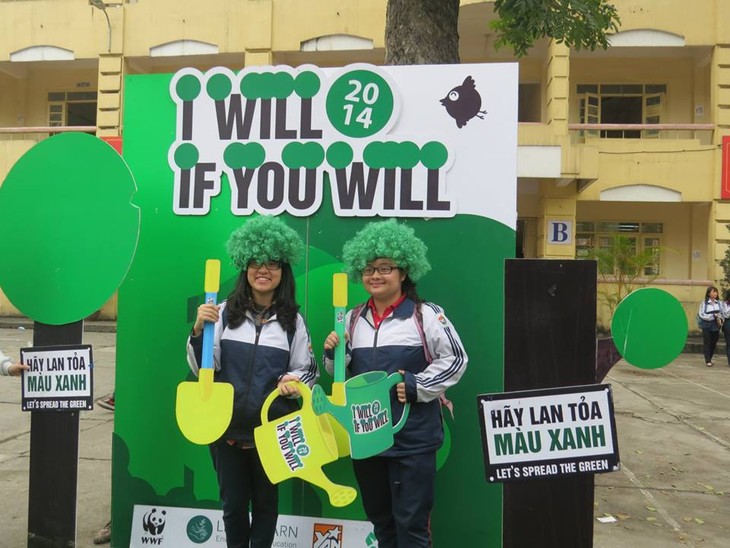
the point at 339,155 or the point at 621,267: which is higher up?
the point at 339,155

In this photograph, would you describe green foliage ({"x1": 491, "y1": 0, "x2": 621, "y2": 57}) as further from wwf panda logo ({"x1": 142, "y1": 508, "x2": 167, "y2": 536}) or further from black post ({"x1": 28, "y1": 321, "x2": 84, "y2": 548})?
wwf panda logo ({"x1": 142, "y1": 508, "x2": 167, "y2": 536})

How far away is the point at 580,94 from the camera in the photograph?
1656 centimetres

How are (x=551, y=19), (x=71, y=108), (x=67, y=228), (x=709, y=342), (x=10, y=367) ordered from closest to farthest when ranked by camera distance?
(x=10, y=367) < (x=67, y=228) < (x=551, y=19) < (x=709, y=342) < (x=71, y=108)

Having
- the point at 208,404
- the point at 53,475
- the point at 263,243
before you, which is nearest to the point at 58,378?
the point at 53,475

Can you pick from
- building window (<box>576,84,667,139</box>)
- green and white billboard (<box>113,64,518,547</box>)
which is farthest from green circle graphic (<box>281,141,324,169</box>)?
building window (<box>576,84,667,139</box>)

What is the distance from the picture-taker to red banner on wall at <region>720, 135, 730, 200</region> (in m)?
14.3

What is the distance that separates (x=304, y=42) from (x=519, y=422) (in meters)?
14.3

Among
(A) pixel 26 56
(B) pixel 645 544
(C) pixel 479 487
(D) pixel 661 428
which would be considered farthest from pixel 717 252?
(A) pixel 26 56

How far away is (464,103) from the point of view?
3191 mm

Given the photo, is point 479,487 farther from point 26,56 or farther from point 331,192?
point 26,56

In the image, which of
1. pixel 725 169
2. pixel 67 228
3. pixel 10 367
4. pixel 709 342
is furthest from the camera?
pixel 725 169

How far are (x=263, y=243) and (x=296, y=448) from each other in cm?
86

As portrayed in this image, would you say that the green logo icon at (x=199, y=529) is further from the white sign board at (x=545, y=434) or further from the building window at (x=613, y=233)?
the building window at (x=613, y=233)

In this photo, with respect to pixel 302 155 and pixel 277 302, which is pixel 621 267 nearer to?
pixel 302 155
